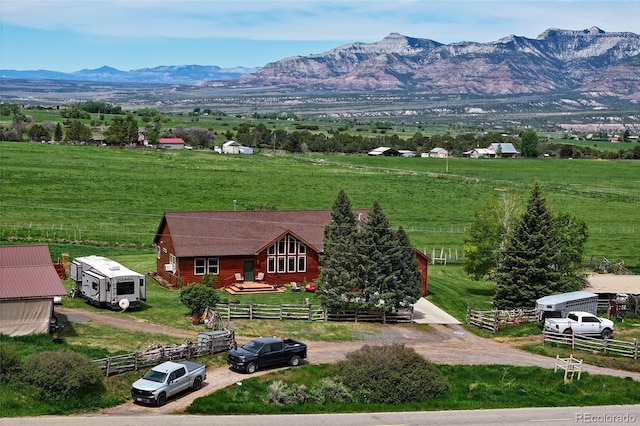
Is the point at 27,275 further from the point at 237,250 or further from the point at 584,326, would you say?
the point at 584,326

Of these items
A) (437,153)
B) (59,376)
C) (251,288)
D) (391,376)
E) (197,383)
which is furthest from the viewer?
(437,153)

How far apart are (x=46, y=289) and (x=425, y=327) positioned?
20.0 meters

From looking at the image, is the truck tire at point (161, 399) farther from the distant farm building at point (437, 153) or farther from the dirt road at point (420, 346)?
the distant farm building at point (437, 153)

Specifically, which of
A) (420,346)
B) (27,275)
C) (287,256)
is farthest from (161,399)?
(287,256)

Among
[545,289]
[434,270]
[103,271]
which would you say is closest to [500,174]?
[434,270]

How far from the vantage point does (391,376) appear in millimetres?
34312

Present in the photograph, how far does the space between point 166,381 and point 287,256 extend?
2465 centimetres

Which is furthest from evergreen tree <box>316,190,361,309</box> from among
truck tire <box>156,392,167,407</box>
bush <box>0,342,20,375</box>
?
bush <box>0,342,20,375</box>

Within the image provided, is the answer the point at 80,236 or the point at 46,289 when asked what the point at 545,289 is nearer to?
the point at 46,289

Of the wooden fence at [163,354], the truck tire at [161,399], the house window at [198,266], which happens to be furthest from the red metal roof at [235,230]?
the truck tire at [161,399]

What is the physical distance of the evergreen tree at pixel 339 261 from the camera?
154 feet

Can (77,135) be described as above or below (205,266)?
above

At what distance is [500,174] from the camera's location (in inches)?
5778
